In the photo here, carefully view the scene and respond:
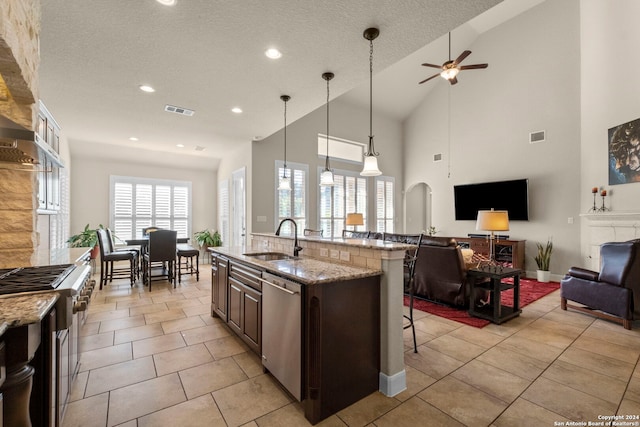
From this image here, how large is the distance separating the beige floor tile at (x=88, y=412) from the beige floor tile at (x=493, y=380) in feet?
8.25

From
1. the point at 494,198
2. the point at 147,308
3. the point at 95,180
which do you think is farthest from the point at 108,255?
the point at 494,198

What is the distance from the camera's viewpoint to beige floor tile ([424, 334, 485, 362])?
2.56m

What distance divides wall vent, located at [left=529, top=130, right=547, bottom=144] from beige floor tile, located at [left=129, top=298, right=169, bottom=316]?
7.51 metres

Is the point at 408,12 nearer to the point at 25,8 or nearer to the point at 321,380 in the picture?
the point at 25,8

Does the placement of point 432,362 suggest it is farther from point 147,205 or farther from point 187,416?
point 147,205

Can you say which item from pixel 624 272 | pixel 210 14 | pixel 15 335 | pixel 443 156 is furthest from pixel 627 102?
pixel 15 335

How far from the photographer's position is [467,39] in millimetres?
6754

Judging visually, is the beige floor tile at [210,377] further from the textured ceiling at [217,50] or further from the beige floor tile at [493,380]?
the textured ceiling at [217,50]

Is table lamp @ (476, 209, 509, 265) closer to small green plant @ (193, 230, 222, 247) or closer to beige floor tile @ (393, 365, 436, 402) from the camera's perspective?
beige floor tile @ (393, 365, 436, 402)

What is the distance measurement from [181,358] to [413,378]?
6.62 feet

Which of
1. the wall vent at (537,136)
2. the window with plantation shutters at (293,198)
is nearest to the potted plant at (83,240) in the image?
the window with plantation shutters at (293,198)

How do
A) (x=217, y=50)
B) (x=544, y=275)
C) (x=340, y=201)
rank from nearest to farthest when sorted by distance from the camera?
(x=217, y=50), (x=544, y=275), (x=340, y=201)

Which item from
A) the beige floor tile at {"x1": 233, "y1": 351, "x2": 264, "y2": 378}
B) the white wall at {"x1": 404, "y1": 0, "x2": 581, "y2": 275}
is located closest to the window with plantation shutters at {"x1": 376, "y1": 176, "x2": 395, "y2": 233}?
the white wall at {"x1": 404, "y1": 0, "x2": 581, "y2": 275}

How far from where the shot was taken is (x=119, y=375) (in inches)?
88.3
